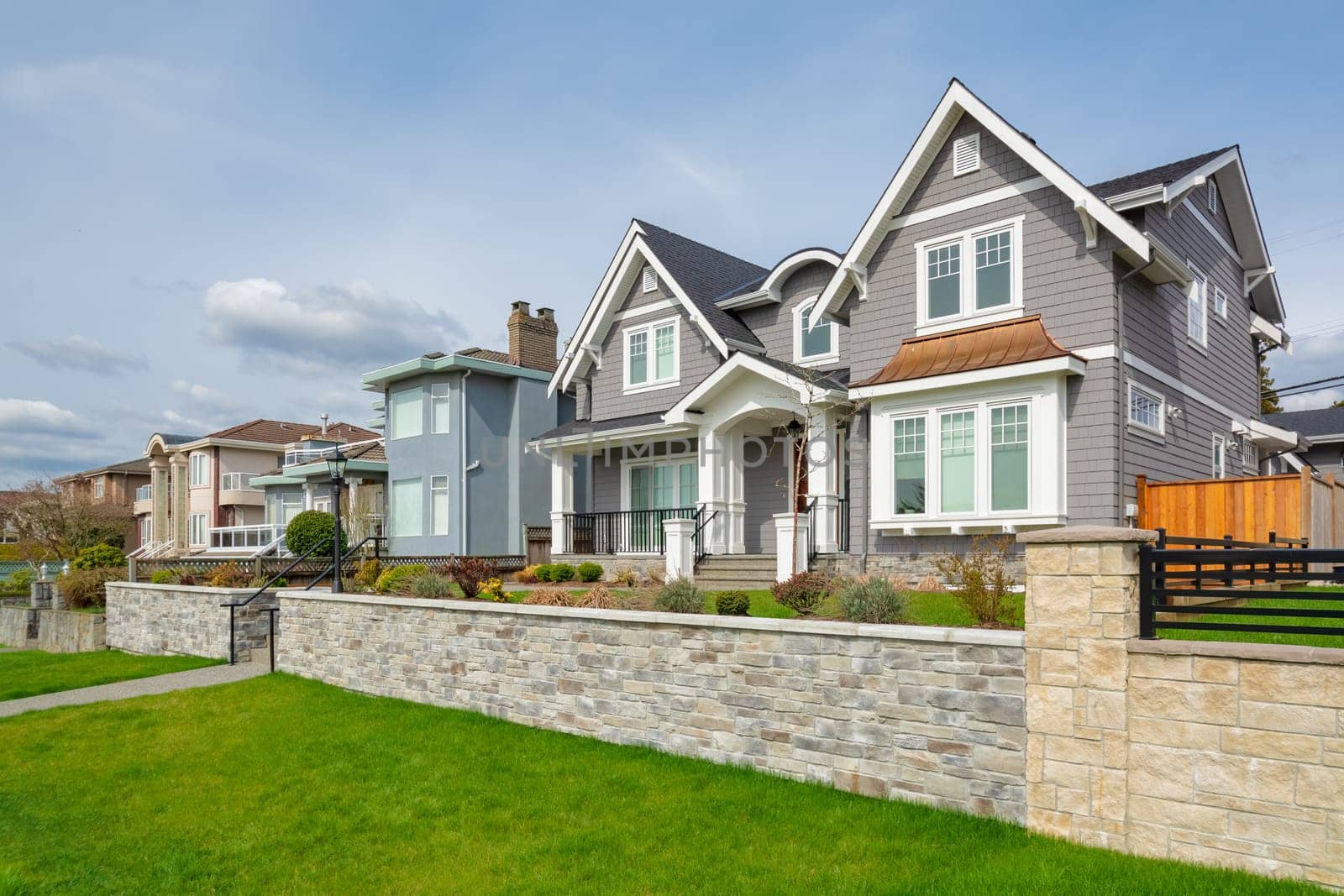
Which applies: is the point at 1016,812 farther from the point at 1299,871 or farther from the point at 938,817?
the point at 1299,871

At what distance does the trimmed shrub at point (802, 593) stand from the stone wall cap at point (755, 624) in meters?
1.76

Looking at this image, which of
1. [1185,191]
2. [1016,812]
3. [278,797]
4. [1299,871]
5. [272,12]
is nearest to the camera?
[1299,871]

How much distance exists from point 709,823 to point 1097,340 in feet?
30.1

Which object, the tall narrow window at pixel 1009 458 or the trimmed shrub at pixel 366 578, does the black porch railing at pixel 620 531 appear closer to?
the trimmed shrub at pixel 366 578

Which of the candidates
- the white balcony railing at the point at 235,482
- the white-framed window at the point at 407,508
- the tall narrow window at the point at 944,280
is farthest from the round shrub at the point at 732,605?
the white balcony railing at the point at 235,482

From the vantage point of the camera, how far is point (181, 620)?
16219 mm

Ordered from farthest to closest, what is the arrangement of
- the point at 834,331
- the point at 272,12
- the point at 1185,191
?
the point at 834,331
the point at 1185,191
the point at 272,12

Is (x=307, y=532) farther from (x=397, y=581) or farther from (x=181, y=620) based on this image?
(x=397, y=581)

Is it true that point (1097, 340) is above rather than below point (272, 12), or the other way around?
below

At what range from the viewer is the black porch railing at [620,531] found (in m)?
18.0

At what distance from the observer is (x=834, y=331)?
1705 cm

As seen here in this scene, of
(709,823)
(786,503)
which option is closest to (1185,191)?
(786,503)

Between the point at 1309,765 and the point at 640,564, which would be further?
the point at 640,564

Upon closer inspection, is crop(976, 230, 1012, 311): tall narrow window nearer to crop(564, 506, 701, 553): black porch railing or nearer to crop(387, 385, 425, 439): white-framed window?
crop(564, 506, 701, 553): black porch railing
